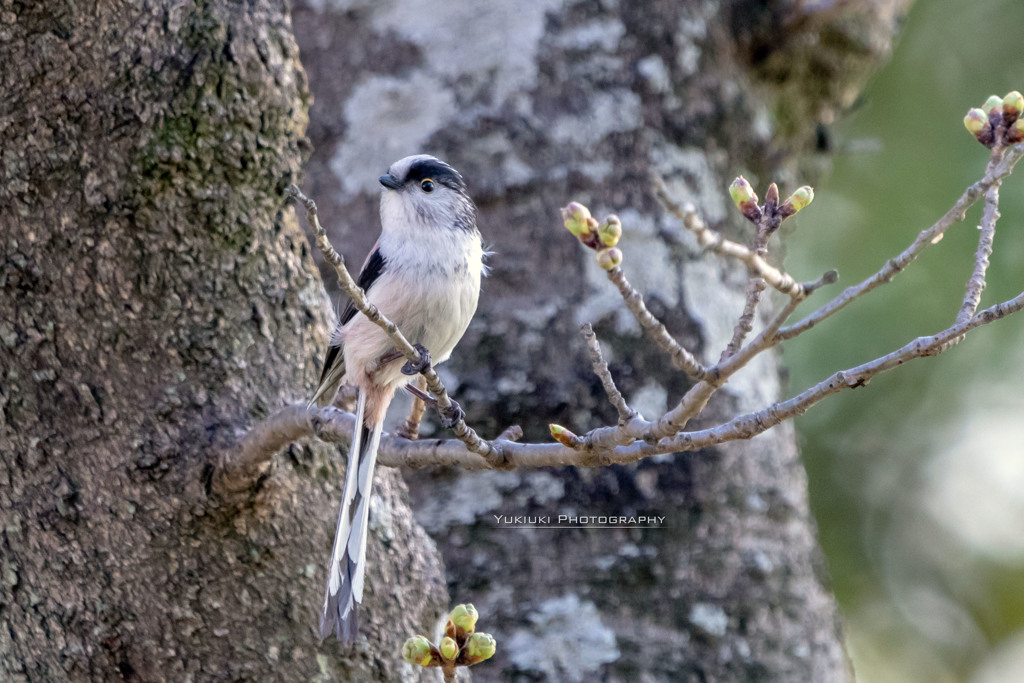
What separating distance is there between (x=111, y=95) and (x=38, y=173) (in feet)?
0.73

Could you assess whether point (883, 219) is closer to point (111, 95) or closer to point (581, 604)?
point (581, 604)

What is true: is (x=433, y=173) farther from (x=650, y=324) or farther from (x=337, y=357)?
(x=650, y=324)

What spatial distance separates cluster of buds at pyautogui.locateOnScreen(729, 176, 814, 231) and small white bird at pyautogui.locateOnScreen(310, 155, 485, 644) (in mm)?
794

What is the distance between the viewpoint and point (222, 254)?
6.67 ft

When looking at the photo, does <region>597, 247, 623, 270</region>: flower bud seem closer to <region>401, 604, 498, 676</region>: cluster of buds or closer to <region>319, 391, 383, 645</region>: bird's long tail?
<region>401, 604, 498, 676</region>: cluster of buds

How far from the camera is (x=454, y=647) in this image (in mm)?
1566

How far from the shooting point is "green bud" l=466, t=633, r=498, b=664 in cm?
157

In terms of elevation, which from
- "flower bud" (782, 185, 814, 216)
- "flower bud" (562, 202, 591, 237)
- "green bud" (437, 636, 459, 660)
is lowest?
"green bud" (437, 636, 459, 660)

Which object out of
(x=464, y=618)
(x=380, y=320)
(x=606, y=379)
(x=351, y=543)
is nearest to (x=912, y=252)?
(x=606, y=379)

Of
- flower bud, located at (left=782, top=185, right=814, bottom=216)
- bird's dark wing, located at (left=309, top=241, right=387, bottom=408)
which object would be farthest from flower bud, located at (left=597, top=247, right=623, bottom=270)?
bird's dark wing, located at (left=309, top=241, right=387, bottom=408)

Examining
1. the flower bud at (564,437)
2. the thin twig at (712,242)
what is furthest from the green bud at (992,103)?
the flower bud at (564,437)

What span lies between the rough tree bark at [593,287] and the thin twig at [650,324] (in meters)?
1.64

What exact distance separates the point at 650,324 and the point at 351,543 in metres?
1.05

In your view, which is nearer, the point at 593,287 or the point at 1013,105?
A: the point at 1013,105
